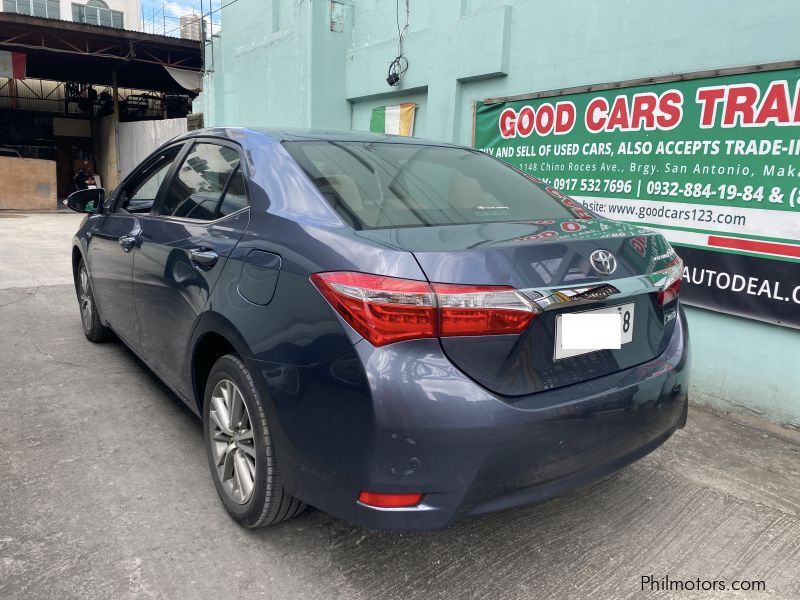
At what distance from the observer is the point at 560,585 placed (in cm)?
223

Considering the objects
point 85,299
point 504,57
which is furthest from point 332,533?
point 504,57

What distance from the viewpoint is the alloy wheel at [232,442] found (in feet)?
7.79


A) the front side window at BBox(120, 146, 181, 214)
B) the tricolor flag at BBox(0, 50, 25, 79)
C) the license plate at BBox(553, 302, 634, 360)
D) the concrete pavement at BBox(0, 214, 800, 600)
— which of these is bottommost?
the concrete pavement at BBox(0, 214, 800, 600)

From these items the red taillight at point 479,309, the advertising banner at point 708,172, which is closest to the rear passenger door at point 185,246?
the red taillight at point 479,309

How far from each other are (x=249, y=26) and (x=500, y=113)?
6107 millimetres

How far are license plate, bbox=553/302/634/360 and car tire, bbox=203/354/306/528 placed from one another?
108 centimetres

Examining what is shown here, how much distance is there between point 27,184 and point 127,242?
19.2m

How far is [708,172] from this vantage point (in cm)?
392

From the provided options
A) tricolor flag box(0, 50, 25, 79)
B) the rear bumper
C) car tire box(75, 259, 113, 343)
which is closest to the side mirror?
car tire box(75, 259, 113, 343)

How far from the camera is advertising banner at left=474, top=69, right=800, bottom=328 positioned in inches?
141

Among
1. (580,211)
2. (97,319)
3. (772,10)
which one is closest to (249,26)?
(97,319)

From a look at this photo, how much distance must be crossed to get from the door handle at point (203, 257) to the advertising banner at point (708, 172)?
124 inches

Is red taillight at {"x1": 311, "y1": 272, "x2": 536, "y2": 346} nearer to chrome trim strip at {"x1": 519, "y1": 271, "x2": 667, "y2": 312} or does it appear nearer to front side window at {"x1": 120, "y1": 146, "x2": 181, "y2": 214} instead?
chrome trim strip at {"x1": 519, "y1": 271, "x2": 667, "y2": 312}

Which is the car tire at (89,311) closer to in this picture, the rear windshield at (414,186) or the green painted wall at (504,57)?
the rear windshield at (414,186)
